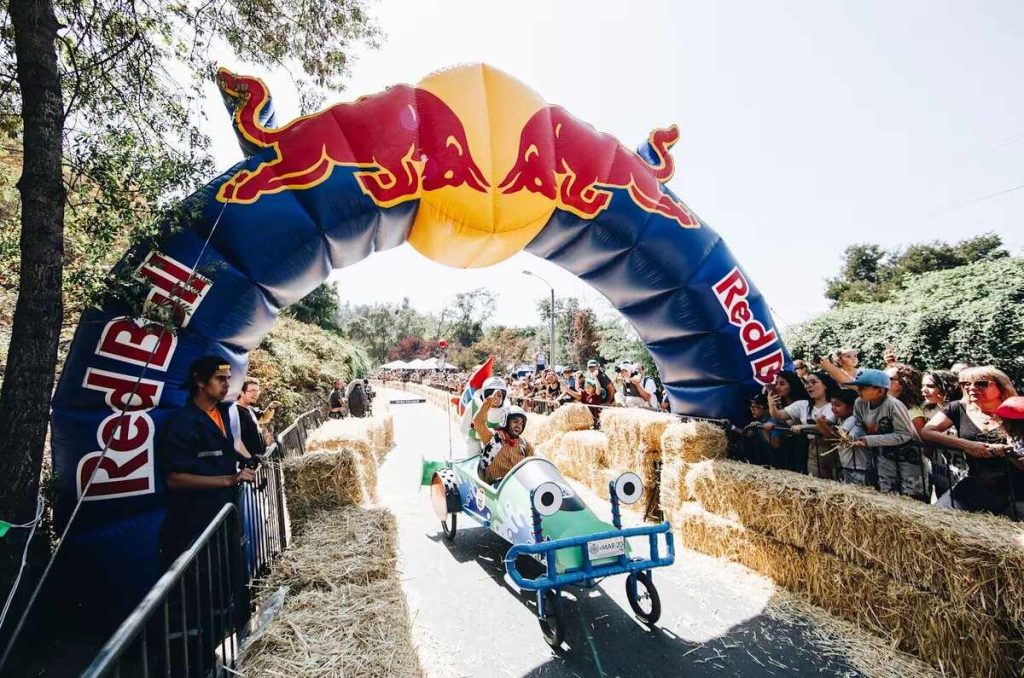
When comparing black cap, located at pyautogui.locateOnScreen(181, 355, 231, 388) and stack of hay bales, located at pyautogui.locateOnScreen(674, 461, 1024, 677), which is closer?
stack of hay bales, located at pyautogui.locateOnScreen(674, 461, 1024, 677)

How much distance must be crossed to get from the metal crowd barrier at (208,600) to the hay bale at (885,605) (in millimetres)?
4253

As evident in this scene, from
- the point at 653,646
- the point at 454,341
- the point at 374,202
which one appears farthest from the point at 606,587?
the point at 454,341

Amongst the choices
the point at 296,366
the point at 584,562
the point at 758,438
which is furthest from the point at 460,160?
the point at 296,366

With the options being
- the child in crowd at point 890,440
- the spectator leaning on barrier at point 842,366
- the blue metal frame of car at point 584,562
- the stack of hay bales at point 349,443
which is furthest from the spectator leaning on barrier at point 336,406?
the child in crowd at point 890,440

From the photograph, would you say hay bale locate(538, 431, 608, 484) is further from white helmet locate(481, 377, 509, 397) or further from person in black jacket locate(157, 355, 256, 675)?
person in black jacket locate(157, 355, 256, 675)

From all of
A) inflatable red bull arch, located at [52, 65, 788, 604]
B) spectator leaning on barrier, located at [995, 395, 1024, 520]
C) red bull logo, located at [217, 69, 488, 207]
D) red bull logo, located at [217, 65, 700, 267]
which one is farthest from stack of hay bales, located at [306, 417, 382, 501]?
spectator leaning on barrier, located at [995, 395, 1024, 520]

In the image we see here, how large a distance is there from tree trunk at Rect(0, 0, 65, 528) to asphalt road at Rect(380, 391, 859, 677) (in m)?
2.91

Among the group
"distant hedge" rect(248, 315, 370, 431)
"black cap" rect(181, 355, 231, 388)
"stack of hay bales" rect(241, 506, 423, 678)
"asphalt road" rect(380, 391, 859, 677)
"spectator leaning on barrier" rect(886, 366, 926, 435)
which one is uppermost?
"distant hedge" rect(248, 315, 370, 431)

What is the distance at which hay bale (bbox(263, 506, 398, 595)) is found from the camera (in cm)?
328

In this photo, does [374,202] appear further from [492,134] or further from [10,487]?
[10,487]

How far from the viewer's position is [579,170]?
219 inches

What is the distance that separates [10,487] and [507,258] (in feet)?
15.1

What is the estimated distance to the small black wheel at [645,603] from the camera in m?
3.91

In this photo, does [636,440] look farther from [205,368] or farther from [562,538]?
[205,368]
